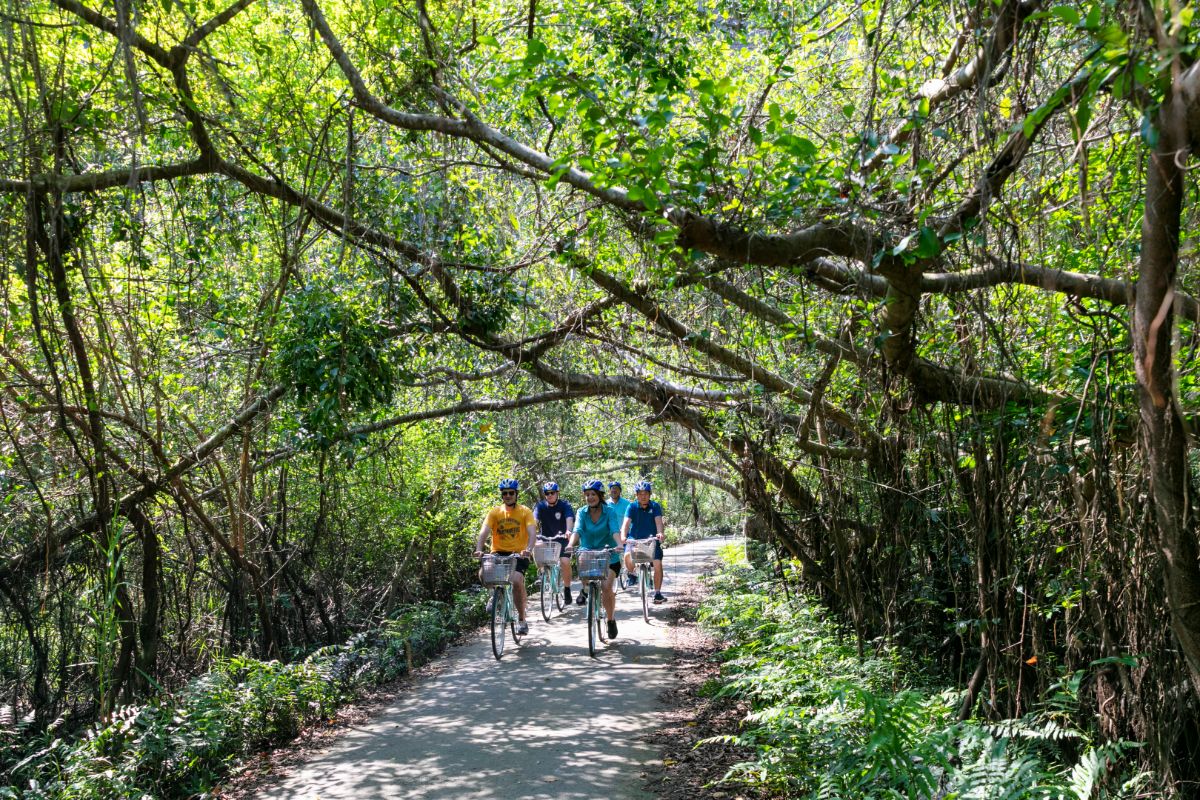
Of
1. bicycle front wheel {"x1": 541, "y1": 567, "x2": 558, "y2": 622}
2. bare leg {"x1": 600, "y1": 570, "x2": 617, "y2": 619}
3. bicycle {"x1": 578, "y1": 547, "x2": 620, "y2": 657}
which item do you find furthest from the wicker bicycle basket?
bicycle {"x1": 578, "y1": 547, "x2": 620, "y2": 657}

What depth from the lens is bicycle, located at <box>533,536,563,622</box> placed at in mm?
11305

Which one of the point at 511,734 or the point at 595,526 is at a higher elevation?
the point at 595,526

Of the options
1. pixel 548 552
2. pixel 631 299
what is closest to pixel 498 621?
pixel 548 552

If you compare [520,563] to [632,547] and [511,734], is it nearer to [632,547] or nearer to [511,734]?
[632,547]

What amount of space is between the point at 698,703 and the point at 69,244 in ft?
21.5

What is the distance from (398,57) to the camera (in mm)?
8359

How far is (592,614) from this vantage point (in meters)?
10.4

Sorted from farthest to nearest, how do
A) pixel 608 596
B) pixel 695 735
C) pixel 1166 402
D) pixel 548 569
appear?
pixel 548 569 < pixel 608 596 < pixel 695 735 < pixel 1166 402

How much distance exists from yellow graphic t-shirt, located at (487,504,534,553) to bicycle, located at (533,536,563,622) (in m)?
0.32

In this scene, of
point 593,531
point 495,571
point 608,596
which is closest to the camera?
point 495,571

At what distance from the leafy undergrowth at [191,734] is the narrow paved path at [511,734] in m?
0.58

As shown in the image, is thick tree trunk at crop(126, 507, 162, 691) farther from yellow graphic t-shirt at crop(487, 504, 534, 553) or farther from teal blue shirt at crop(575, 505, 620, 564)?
teal blue shirt at crop(575, 505, 620, 564)

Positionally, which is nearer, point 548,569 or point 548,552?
point 548,552

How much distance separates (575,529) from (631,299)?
4.39m
